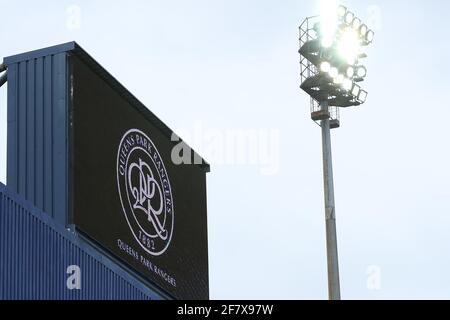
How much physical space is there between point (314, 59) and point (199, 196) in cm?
1040

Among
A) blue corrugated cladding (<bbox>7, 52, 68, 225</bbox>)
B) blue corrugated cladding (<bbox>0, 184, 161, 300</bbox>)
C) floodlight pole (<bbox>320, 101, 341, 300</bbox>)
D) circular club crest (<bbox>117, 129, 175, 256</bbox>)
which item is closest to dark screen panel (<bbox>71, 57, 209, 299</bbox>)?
circular club crest (<bbox>117, 129, 175, 256</bbox>)

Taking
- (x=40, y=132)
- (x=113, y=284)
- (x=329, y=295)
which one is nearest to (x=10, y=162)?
(x=40, y=132)

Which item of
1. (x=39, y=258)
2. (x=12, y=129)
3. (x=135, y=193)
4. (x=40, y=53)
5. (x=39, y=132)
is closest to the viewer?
(x=39, y=258)

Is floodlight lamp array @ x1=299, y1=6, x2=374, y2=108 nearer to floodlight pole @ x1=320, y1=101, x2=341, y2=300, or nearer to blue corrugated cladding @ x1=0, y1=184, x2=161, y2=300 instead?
floodlight pole @ x1=320, y1=101, x2=341, y2=300

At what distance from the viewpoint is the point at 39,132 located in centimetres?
2925

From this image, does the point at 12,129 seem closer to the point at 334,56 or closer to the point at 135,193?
the point at 135,193

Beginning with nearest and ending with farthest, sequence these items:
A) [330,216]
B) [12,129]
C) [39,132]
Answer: [39,132]
[12,129]
[330,216]

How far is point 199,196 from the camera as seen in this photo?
38.1 metres

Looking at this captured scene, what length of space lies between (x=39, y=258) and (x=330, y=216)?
21.5 meters

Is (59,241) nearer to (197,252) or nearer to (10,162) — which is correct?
(10,162)

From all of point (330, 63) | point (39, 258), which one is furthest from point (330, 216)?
point (39, 258)

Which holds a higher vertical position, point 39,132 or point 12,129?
point 12,129
